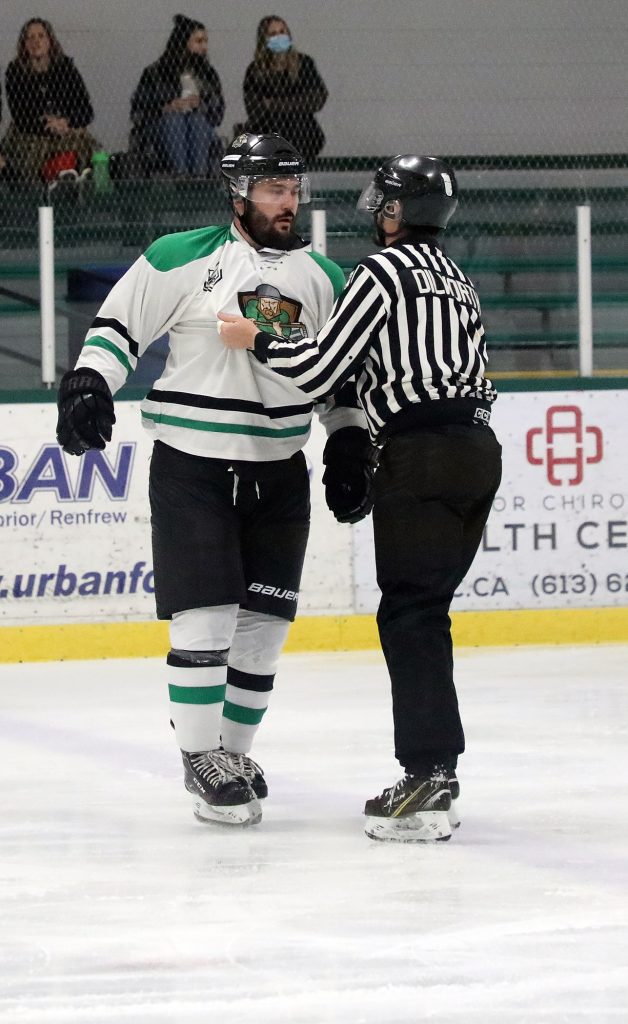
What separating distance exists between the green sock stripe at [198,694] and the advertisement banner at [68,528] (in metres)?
2.92

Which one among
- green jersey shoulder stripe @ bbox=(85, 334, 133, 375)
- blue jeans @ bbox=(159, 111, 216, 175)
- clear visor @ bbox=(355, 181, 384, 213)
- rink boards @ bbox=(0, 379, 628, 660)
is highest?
blue jeans @ bbox=(159, 111, 216, 175)

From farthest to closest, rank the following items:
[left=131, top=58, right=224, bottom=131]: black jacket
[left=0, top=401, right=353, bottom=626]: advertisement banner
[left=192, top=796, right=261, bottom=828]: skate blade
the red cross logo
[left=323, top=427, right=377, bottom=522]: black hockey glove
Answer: [left=131, top=58, right=224, bottom=131]: black jacket, the red cross logo, [left=0, top=401, right=353, bottom=626]: advertisement banner, [left=323, top=427, right=377, bottom=522]: black hockey glove, [left=192, top=796, right=261, bottom=828]: skate blade

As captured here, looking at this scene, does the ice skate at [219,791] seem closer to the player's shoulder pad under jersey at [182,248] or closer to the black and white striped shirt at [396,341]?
the black and white striped shirt at [396,341]

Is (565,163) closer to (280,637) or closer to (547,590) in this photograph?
(547,590)

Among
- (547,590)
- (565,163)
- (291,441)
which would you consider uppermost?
(565,163)

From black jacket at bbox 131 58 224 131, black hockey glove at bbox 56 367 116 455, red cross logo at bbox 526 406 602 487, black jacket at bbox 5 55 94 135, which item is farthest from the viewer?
black jacket at bbox 131 58 224 131

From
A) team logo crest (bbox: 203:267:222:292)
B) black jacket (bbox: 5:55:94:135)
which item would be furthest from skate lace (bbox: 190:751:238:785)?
black jacket (bbox: 5:55:94:135)

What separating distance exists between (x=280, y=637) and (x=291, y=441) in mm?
407

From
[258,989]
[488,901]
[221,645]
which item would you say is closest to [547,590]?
[221,645]

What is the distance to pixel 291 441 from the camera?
3365 mm

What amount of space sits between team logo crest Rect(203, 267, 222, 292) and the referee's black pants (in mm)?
514

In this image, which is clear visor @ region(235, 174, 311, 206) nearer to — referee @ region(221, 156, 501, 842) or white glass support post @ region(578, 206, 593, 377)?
referee @ region(221, 156, 501, 842)

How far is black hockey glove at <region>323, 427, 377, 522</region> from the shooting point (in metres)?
3.37

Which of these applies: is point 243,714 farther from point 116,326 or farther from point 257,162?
point 257,162
